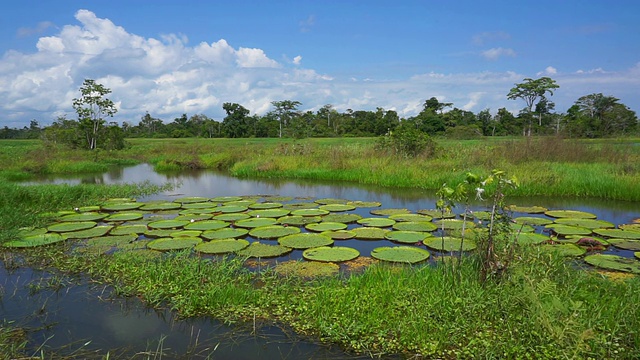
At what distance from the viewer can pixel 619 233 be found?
5.59 metres

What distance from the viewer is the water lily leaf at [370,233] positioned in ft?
18.7

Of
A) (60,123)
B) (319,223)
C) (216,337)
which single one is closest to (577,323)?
(216,337)

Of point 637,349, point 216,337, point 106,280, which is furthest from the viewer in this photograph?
point 106,280

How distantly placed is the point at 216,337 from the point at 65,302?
1737mm

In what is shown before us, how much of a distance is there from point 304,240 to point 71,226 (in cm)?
392

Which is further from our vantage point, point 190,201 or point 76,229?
point 190,201

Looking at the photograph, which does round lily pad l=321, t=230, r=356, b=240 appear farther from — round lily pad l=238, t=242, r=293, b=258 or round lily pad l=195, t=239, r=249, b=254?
round lily pad l=195, t=239, r=249, b=254

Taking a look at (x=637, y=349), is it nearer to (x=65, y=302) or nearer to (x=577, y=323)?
(x=577, y=323)

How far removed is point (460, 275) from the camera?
3537 mm

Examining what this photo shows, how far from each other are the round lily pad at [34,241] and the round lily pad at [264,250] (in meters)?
2.80

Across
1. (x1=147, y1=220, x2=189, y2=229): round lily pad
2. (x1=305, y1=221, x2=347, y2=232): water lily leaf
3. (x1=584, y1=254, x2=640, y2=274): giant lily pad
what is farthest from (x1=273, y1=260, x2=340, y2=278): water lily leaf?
(x1=584, y1=254, x2=640, y2=274): giant lily pad

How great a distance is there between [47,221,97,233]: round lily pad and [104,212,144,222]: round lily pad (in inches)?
14.0

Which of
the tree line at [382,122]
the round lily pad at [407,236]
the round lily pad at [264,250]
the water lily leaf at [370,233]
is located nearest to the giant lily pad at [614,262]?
the round lily pad at [407,236]

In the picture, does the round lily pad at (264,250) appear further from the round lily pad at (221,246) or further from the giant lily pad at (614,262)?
the giant lily pad at (614,262)
